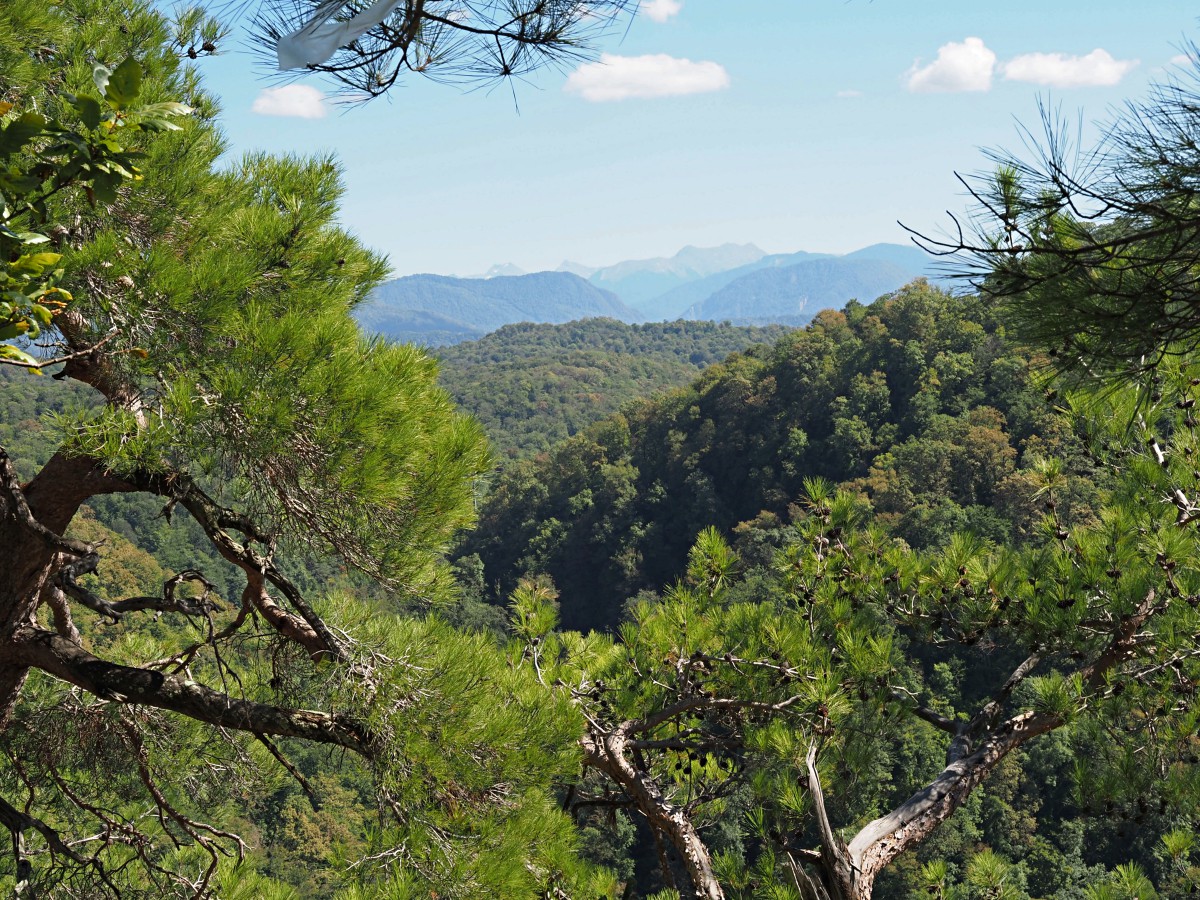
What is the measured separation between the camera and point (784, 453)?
2948cm

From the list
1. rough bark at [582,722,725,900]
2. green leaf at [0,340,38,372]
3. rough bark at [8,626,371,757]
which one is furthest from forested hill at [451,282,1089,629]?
green leaf at [0,340,38,372]

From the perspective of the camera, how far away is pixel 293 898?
2092mm

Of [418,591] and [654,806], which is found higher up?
[418,591]

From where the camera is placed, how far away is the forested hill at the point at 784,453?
21.6 m

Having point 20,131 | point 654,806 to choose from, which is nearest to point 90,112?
point 20,131

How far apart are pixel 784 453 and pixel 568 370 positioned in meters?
33.7

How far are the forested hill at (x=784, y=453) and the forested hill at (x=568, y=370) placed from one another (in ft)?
21.6

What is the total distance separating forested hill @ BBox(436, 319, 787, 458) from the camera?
54.0 metres

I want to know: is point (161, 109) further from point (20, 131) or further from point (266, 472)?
point (266, 472)

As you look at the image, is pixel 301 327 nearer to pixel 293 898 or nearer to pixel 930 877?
pixel 293 898

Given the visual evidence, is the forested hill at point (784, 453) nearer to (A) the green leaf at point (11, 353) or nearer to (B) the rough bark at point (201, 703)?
(B) the rough bark at point (201, 703)

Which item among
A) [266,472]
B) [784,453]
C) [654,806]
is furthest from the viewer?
[784,453]

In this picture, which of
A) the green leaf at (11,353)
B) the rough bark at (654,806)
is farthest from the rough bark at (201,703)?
the green leaf at (11,353)

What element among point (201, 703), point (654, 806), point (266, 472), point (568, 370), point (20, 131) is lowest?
point (654, 806)
